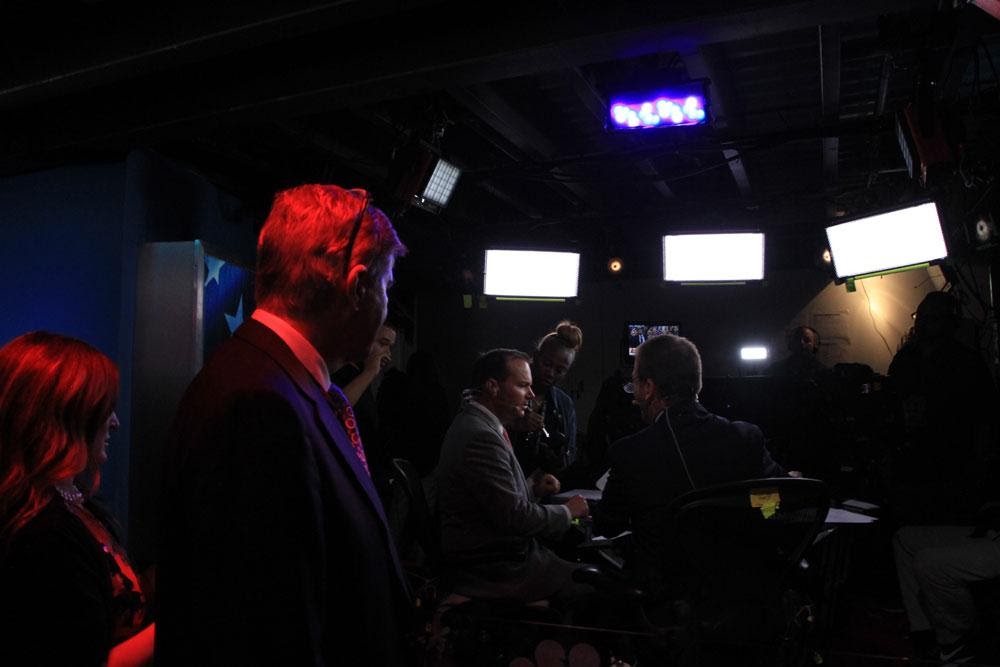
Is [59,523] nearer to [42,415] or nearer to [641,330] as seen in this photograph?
[42,415]

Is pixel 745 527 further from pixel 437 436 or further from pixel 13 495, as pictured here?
pixel 437 436

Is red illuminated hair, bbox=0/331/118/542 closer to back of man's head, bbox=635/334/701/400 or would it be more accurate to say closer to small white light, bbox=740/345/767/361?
back of man's head, bbox=635/334/701/400

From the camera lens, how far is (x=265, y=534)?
85 centimetres

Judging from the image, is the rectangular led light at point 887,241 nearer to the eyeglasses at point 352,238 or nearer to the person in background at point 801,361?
the person in background at point 801,361

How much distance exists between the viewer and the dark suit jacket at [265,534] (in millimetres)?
844

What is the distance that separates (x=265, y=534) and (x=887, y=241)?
495 centimetres

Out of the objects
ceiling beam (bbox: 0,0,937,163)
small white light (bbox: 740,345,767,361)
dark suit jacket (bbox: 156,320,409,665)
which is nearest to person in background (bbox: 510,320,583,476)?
ceiling beam (bbox: 0,0,937,163)

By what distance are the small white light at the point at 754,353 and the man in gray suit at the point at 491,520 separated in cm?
489

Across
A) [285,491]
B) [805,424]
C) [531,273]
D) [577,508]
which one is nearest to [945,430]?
[805,424]

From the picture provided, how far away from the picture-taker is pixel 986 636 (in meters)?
3.17

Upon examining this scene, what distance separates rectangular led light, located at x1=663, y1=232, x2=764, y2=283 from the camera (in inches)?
227

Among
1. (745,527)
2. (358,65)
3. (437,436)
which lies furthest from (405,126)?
(745,527)

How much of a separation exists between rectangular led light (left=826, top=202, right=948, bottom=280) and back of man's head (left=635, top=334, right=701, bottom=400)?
9.05 ft

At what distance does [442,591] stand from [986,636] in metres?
2.46
